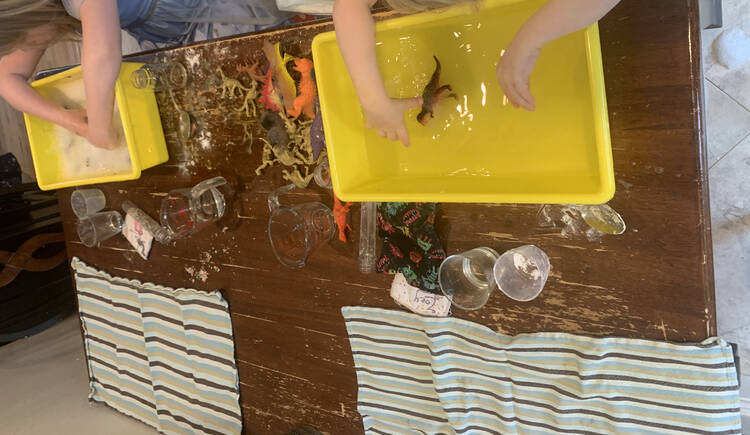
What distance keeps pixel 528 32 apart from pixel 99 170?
4.20 feet

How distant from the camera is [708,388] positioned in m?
0.91

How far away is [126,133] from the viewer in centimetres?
132

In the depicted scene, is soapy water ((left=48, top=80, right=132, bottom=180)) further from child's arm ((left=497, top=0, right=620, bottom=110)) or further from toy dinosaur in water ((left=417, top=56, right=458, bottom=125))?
child's arm ((left=497, top=0, right=620, bottom=110))

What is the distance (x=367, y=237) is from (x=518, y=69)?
56 cm

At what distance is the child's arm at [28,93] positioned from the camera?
134 centimetres

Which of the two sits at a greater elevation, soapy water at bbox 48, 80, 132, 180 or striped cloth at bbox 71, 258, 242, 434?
soapy water at bbox 48, 80, 132, 180

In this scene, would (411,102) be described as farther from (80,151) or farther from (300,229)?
(80,151)

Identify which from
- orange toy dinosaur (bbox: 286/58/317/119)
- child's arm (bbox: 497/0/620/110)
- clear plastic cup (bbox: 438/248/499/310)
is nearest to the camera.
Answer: child's arm (bbox: 497/0/620/110)

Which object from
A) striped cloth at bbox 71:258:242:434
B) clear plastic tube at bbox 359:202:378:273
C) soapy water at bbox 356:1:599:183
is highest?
soapy water at bbox 356:1:599:183

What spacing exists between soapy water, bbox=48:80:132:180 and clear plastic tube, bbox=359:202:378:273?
73 centimetres

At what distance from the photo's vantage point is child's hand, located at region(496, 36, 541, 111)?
2.60ft

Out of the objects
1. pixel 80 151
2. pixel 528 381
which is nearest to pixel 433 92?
pixel 528 381

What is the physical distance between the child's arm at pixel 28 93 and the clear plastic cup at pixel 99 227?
1.38ft

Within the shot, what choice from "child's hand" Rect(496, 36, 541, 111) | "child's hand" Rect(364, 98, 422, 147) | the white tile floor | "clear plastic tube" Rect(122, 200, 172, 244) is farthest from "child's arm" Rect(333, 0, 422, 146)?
the white tile floor
